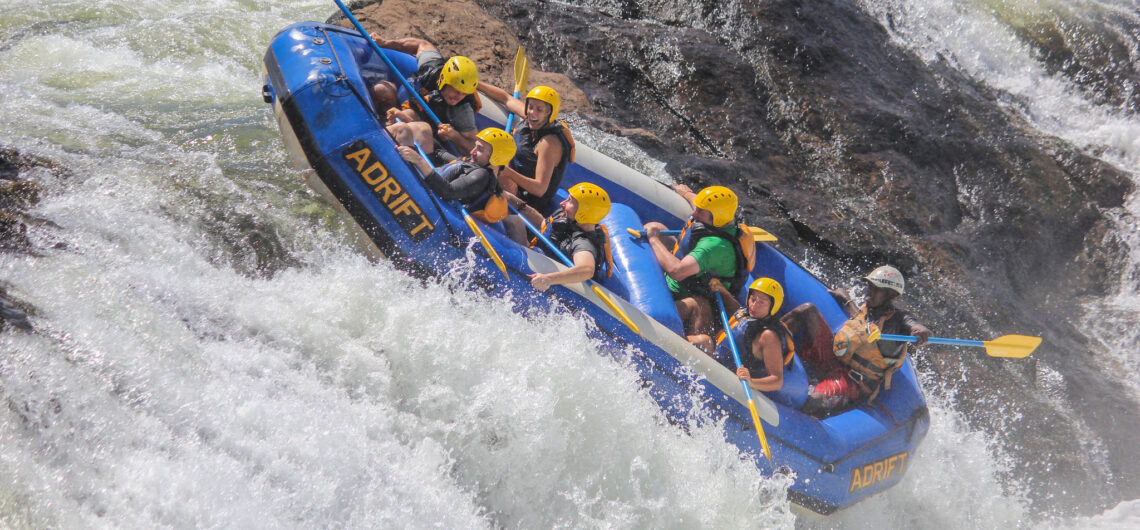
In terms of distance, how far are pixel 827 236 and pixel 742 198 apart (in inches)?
33.2

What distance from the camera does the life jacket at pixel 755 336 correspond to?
4.66m

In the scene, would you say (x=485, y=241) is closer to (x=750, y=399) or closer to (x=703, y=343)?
(x=703, y=343)

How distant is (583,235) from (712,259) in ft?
2.85

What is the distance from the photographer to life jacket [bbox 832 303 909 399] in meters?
4.98

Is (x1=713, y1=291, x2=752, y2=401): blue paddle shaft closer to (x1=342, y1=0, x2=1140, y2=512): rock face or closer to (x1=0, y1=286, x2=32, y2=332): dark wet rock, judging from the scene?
(x1=342, y1=0, x2=1140, y2=512): rock face

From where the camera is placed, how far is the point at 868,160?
27.1 ft

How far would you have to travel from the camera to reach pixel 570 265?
4.50 meters

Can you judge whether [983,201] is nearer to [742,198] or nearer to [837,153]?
[837,153]

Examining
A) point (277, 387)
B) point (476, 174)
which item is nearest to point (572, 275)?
point (476, 174)

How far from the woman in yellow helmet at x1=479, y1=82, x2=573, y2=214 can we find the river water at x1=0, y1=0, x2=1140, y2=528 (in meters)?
1.01

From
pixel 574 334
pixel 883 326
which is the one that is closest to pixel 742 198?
pixel 883 326

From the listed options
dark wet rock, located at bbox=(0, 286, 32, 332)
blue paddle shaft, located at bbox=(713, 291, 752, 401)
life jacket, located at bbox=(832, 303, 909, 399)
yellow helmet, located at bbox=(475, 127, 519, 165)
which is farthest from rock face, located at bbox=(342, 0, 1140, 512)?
dark wet rock, located at bbox=(0, 286, 32, 332)

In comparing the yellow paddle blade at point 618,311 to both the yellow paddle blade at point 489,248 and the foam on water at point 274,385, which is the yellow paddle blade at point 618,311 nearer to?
the foam on water at point 274,385

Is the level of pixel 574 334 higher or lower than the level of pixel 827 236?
higher
